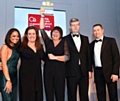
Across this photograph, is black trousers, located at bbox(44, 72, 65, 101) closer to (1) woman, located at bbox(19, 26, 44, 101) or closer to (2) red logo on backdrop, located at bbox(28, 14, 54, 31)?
(1) woman, located at bbox(19, 26, 44, 101)

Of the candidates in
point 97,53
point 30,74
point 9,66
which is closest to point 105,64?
point 97,53

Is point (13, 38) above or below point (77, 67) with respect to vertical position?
above

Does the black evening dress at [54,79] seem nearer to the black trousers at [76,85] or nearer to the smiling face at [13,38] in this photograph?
the black trousers at [76,85]

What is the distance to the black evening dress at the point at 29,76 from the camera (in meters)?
2.40

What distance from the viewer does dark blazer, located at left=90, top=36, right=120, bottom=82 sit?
2765mm

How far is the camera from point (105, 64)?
2791 mm

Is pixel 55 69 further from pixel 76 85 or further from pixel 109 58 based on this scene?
pixel 109 58

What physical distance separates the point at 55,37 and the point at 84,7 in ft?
4.30

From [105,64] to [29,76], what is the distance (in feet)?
3.72

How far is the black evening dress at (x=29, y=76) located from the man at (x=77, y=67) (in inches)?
18.5

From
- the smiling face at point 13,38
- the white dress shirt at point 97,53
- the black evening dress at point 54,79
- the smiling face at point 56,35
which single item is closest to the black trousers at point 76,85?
the black evening dress at point 54,79

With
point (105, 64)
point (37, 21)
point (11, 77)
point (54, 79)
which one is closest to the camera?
point (11, 77)

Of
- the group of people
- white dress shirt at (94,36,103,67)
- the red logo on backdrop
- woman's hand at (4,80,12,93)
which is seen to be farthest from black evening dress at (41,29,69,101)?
the red logo on backdrop

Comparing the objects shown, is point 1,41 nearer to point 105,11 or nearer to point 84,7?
point 84,7
